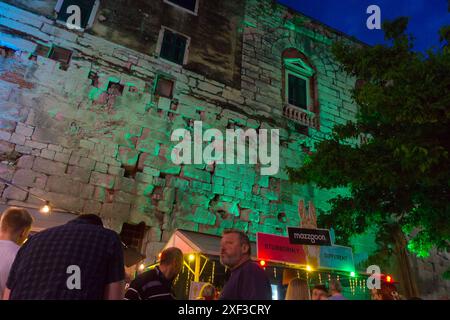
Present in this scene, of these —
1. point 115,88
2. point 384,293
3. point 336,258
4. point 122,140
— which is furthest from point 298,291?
point 115,88

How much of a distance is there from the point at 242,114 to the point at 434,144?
5591mm

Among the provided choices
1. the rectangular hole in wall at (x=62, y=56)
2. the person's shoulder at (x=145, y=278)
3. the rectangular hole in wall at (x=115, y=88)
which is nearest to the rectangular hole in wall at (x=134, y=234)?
the rectangular hole in wall at (x=115, y=88)

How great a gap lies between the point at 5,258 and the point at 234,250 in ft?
6.37

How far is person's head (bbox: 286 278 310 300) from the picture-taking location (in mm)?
3760

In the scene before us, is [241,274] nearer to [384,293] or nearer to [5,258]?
[5,258]

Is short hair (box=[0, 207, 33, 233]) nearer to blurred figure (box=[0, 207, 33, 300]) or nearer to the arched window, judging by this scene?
blurred figure (box=[0, 207, 33, 300])

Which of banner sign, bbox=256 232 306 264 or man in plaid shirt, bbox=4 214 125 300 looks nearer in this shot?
man in plaid shirt, bbox=4 214 125 300

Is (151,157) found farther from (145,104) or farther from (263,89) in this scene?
(263,89)

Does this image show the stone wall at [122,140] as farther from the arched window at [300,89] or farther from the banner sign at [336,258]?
the banner sign at [336,258]

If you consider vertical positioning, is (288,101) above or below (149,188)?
above

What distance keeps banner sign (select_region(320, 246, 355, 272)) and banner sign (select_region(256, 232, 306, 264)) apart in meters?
0.42

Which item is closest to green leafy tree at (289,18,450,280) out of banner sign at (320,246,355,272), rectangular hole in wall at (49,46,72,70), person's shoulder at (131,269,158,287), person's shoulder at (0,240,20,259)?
banner sign at (320,246,355,272)
